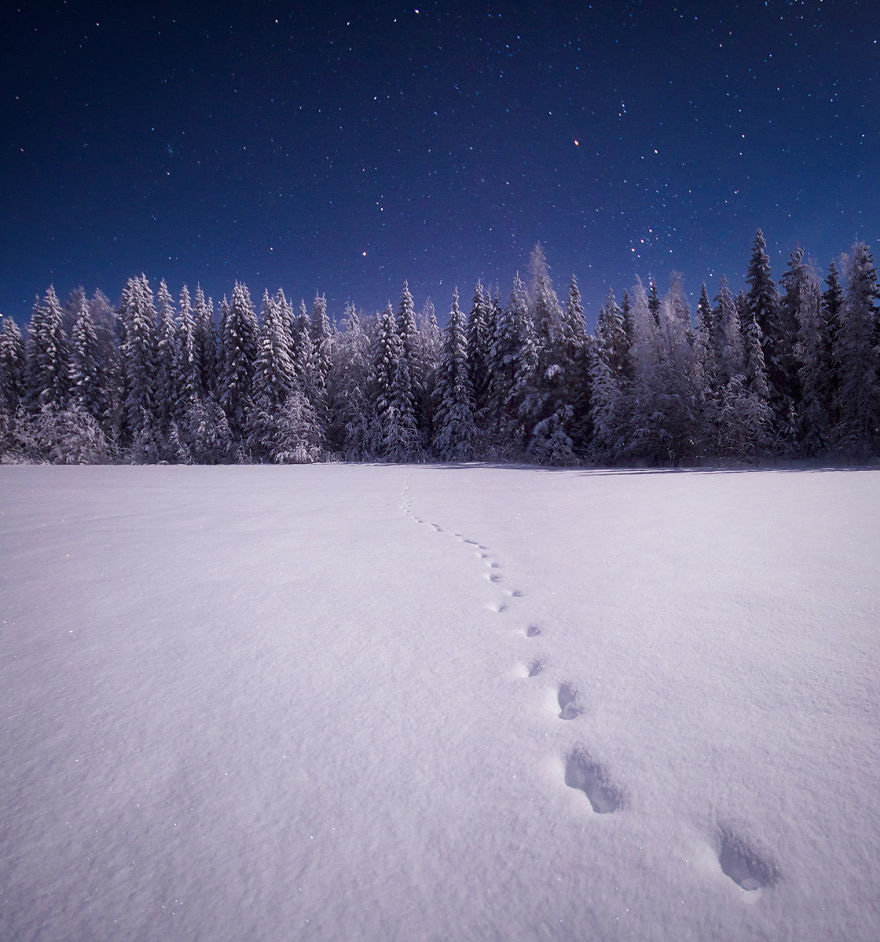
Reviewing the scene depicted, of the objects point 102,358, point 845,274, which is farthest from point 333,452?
point 845,274

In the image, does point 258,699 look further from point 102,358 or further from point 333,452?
point 102,358

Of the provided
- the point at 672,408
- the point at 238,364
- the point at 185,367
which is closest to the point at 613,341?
the point at 672,408

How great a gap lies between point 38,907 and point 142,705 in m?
0.75

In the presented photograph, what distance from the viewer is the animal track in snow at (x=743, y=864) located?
936mm

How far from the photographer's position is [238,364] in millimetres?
24156

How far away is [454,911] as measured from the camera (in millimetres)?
914

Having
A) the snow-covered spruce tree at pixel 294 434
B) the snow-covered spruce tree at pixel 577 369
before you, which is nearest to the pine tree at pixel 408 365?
the snow-covered spruce tree at pixel 294 434

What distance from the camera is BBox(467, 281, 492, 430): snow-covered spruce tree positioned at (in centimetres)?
2302

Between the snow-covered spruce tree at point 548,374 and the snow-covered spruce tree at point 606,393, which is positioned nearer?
the snow-covered spruce tree at point 606,393

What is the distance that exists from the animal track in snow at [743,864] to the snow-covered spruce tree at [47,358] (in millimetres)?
33183

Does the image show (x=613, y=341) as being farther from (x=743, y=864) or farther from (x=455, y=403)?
(x=743, y=864)

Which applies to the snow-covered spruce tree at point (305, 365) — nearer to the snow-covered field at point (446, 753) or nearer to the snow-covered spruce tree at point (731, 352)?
the snow-covered spruce tree at point (731, 352)

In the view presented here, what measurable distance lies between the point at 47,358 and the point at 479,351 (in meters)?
25.5

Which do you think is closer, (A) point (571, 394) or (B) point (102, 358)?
(A) point (571, 394)
